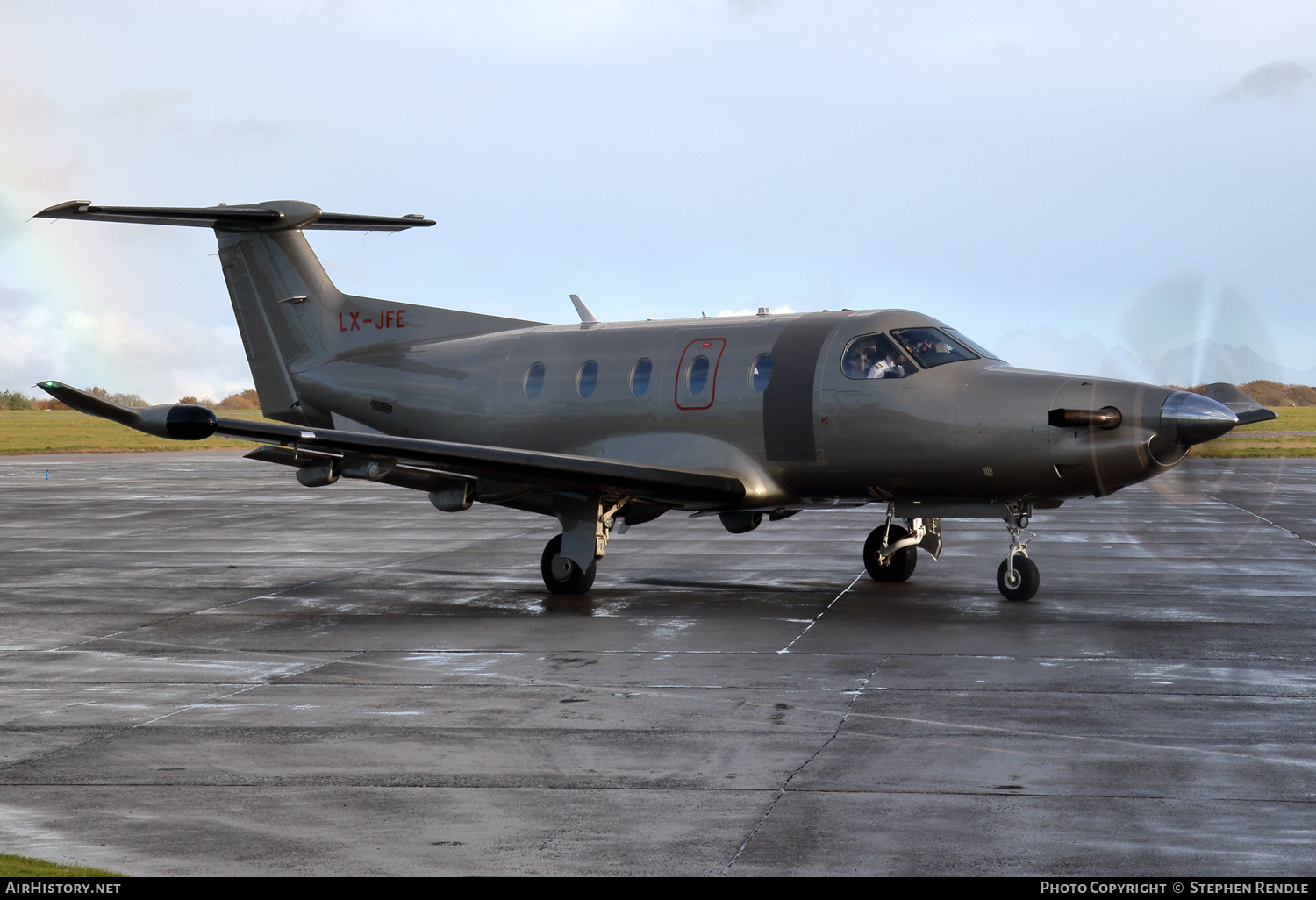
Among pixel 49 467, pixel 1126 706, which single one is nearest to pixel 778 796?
pixel 1126 706

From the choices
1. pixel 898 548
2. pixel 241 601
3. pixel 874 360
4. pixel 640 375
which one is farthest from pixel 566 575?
pixel 874 360

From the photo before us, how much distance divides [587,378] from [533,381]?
845 mm

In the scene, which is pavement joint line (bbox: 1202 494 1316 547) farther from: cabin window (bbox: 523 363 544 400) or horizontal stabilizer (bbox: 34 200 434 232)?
horizontal stabilizer (bbox: 34 200 434 232)

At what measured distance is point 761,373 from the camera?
14.6 meters

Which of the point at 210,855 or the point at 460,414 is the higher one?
the point at 460,414

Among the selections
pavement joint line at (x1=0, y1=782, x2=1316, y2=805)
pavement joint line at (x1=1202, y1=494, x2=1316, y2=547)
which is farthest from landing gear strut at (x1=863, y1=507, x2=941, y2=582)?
pavement joint line at (x1=0, y1=782, x2=1316, y2=805)

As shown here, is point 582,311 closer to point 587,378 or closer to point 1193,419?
point 587,378

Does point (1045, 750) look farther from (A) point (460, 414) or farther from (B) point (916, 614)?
(A) point (460, 414)

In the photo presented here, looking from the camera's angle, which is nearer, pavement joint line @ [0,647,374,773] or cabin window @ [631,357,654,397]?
pavement joint line @ [0,647,374,773]

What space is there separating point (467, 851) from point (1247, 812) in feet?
12.2

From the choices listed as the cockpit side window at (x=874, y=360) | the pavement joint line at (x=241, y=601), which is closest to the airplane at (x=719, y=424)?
the cockpit side window at (x=874, y=360)

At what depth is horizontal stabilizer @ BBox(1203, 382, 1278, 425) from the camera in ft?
43.1

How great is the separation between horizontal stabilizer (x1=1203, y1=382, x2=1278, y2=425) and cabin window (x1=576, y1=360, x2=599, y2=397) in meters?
6.96
